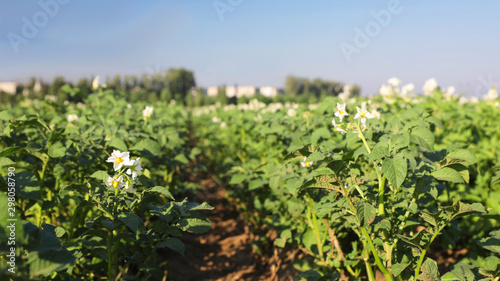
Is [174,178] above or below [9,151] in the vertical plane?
below

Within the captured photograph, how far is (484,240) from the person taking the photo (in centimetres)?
171

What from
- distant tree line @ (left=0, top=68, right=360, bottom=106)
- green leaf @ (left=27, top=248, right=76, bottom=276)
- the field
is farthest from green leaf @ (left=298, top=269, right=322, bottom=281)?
distant tree line @ (left=0, top=68, right=360, bottom=106)

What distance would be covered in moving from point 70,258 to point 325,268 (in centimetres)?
185

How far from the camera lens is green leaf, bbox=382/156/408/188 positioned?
1533 mm

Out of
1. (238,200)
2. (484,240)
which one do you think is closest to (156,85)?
(238,200)

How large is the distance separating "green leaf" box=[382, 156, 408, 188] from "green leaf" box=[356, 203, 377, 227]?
0.15 m

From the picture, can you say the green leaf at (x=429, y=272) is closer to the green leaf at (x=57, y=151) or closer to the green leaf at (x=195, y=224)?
the green leaf at (x=195, y=224)

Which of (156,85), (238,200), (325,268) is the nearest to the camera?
(325,268)

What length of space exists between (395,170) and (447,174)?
376mm

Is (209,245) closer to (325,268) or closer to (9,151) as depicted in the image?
(325,268)

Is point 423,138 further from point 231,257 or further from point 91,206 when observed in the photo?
point 231,257

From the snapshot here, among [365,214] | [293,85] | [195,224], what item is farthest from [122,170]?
[293,85]

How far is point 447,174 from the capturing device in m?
1.73

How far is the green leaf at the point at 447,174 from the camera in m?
1.71
